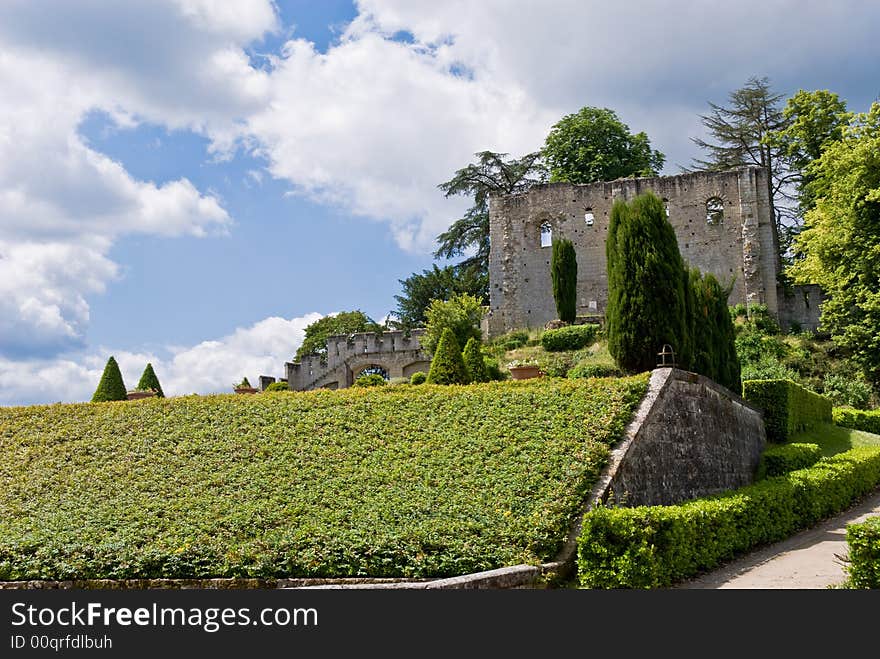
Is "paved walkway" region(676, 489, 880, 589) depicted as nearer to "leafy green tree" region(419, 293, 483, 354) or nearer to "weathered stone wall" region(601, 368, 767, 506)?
"weathered stone wall" region(601, 368, 767, 506)

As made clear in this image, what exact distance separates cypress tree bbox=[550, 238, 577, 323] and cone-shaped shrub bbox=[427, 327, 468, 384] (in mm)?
15859

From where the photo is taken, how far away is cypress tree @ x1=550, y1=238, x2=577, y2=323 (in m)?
31.3

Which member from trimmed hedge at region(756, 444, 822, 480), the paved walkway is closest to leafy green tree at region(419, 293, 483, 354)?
trimmed hedge at region(756, 444, 822, 480)

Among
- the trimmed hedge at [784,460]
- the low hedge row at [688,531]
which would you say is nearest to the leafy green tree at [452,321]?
the trimmed hedge at [784,460]

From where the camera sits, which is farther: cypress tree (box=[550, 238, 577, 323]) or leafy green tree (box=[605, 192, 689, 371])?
cypress tree (box=[550, 238, 577, 323])

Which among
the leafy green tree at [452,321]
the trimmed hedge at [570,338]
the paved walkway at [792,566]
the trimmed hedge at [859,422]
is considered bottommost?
the paved walkway at [792,566]

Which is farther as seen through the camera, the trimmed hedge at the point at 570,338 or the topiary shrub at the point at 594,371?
the trimmed hedge at the point at 570,338

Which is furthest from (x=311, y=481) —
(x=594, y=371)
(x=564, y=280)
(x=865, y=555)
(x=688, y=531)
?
(x=564, y=280)

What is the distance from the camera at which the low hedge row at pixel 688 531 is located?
7.91 meters

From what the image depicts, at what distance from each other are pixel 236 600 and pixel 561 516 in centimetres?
387

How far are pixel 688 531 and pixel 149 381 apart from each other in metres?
15.8

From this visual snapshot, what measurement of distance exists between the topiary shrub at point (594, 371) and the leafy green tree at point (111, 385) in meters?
12.7

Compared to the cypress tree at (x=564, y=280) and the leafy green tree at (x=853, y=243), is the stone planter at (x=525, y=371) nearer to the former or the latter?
the leafy green tree at (x=853, y=243)

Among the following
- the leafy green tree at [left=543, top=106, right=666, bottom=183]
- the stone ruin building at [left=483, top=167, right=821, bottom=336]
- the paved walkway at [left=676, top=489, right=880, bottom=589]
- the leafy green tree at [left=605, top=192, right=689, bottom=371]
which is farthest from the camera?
the leafy green tree at [left=543, top=106, right=666, bottom=183]
